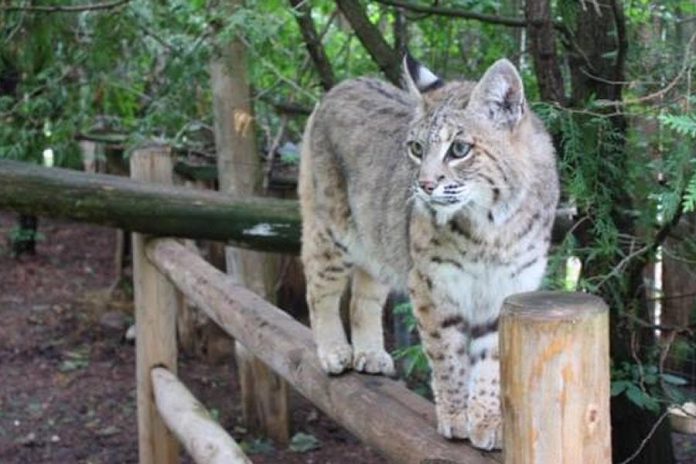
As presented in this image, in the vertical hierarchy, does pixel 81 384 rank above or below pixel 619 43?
below

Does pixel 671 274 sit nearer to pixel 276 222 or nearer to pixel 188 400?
pixel 276 222

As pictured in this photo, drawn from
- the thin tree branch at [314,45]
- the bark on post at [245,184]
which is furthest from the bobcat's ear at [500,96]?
the bark on post at [245,184]

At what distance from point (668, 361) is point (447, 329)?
99.1 inches

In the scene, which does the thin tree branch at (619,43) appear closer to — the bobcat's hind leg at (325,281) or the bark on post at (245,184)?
the bobcat's hind leg at (325,281)

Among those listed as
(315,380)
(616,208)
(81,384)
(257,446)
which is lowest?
(257,446)

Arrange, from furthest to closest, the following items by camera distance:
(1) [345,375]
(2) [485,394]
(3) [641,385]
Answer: (3) [641,385] → (1) [345,375] → (2) [485,394]

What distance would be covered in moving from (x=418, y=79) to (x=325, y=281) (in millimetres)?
750

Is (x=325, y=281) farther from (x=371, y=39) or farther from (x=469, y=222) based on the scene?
(x=371, y=39)

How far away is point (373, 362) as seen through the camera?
3.14 metres

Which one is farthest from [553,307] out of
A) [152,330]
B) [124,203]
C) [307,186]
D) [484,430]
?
[152,330]

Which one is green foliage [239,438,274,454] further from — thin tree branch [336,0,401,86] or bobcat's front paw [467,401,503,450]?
bobcat's front paw [467,401,503,450]

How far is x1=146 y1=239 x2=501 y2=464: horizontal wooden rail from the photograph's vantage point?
7.66 feet

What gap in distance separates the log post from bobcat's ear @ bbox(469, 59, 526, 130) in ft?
3.05

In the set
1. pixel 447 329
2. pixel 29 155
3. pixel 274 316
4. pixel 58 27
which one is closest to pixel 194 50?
pixel 58 27
